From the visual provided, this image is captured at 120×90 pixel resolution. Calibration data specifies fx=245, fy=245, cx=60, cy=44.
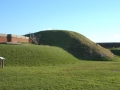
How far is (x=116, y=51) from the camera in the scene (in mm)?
55750

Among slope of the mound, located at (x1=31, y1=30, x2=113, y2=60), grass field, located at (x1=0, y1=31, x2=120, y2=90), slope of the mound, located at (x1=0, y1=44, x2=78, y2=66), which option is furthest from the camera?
slope of the mound, located at (x1=31, y1=30, x2=113, y2=60)

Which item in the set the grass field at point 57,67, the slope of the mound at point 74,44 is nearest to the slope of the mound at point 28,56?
the grass field at point 57,67

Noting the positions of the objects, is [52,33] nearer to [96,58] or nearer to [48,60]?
[96,58]

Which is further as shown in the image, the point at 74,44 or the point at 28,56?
the point at 74,44

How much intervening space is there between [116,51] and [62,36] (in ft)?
42.7

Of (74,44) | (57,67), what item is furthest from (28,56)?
(74,44)

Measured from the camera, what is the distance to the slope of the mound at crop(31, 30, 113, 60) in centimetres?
4600

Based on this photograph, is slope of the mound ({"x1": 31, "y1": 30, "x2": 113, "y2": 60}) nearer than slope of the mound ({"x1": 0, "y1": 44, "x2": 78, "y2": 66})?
No

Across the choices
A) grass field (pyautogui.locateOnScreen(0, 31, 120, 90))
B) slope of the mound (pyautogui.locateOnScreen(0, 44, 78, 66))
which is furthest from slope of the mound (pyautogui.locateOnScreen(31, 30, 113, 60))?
slope of the mound (pyautogui.locateOnScreen(0, 44, 78, 66))

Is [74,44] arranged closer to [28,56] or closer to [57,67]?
[28,56]

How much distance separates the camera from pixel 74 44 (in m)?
52.6

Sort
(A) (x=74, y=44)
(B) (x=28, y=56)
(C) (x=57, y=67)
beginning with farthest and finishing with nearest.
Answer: (A) (x=74, y=44) → (B) (x=28, y=56) → (C) (x=57, y=67)

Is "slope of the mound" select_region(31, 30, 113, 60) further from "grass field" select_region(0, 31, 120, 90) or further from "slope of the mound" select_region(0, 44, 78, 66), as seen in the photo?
"slope of the mound" select_region(0, 44, 78, 66)

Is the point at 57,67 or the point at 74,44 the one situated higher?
the point at 74,44
